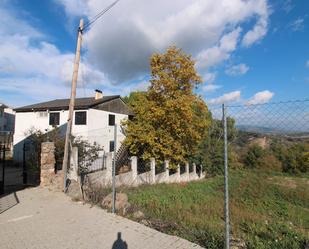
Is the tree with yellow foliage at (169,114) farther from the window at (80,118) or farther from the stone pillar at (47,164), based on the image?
the stone pillar at (47,164)

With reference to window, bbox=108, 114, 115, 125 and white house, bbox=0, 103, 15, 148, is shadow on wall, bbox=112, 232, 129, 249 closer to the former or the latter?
window, bbox=108, 114, 115, 125

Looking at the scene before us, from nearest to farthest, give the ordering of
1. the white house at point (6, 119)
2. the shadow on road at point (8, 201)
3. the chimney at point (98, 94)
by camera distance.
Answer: the shadow on road at point (8, 201) → the chimney at point (98, 94) → the white house at point (6, 119)

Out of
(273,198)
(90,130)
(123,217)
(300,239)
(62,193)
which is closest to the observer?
(300,239)

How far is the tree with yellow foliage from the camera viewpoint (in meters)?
18.1

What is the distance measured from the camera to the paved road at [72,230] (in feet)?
16.7

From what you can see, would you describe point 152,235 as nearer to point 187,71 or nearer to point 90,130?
point 187,71

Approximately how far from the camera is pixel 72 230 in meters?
5.84

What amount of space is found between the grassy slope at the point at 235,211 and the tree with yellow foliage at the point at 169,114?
3062 mm

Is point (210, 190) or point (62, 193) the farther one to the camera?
point (210, 190)

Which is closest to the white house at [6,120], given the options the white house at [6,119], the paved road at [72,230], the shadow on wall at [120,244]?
the white house at [6,119]

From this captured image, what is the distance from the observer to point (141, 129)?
738 inches

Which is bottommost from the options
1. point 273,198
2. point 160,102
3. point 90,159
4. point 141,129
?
point 273,198

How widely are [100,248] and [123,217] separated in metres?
1.80

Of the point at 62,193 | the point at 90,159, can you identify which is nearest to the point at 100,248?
the point at 62,193
